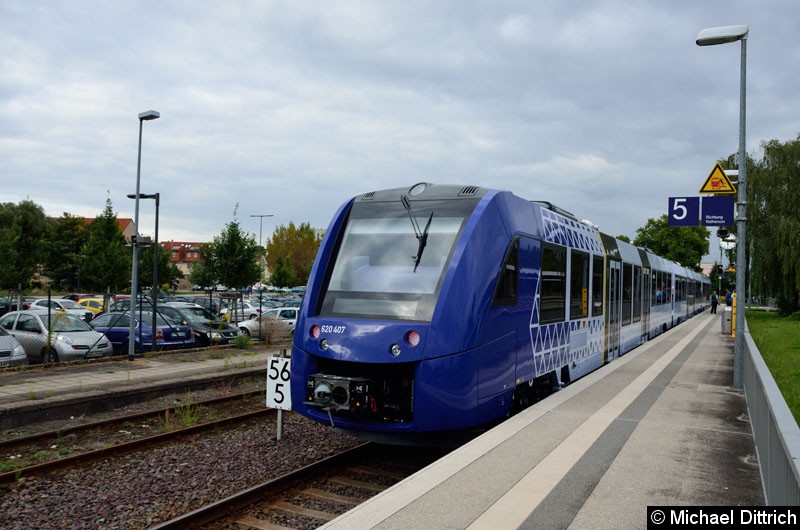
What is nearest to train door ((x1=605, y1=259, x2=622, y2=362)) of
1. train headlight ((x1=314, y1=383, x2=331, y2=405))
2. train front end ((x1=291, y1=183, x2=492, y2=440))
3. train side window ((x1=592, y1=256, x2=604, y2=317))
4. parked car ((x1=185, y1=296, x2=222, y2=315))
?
train side window ((x1=592, y1=256, x2=604, y2=317))

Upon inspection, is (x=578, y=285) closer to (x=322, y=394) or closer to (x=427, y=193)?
(x=427, y=193)

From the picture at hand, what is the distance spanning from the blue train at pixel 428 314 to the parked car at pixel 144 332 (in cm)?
1215

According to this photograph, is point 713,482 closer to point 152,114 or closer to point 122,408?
point 122,408

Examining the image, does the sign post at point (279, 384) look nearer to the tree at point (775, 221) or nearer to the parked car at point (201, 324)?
the parked car at point (201, 324)

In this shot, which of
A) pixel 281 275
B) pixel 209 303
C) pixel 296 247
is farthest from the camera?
pixel 296 247

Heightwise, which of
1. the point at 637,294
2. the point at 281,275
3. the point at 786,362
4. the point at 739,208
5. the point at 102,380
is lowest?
the point at 102,380

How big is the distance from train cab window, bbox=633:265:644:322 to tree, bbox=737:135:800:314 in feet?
64.1

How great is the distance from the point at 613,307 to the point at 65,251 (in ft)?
211

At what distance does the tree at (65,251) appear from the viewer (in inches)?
2506

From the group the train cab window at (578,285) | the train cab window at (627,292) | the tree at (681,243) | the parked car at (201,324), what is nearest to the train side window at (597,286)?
the train cab window at (578,285)

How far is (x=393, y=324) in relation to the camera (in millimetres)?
6891

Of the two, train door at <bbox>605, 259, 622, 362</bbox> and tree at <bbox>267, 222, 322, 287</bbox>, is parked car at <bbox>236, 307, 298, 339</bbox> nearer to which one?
train door at <bbox>605, 259, 622, 362</bbox>

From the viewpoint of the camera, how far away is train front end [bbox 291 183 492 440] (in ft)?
22.2

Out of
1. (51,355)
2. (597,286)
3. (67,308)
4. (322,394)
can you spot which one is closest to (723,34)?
(597,286)
